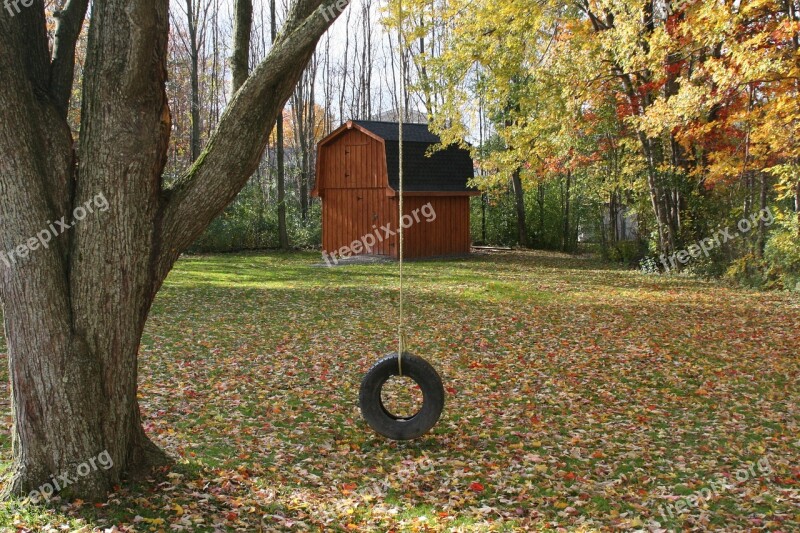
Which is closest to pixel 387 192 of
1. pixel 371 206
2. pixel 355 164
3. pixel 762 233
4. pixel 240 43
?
pixel 371 206

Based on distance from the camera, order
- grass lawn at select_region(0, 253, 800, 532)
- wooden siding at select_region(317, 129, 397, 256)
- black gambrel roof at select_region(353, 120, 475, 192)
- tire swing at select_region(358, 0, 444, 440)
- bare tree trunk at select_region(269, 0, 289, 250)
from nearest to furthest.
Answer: grass lawn at select_region(0, 253, 800, 532)
tire swing at select_region(358, 0, 444, 440)
black gambrel roof at select_region(353, 120, 475, 192)
wooden siding at select_region(317, 129, 397, 256)
bare tree trunk at select_region(269, 0, 289, 250)

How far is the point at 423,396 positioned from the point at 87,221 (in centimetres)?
305

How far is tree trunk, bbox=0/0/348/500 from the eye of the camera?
160 inches

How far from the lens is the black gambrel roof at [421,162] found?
76.5 ft

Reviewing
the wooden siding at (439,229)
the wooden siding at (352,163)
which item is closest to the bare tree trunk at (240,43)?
the wooden siding at (352,163)

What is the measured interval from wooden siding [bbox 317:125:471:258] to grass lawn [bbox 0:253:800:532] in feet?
34.2

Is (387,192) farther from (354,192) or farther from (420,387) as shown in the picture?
(420,387)

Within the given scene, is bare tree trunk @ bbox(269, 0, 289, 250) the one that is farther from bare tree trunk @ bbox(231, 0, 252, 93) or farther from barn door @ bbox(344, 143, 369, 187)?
bare tree trunk @ bbox(231, 0, 252, 93)

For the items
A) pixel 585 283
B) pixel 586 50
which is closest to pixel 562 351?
pixel 585 283

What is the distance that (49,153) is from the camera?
165 inches

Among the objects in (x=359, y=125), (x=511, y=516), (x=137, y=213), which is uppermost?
(x=359, y=125)

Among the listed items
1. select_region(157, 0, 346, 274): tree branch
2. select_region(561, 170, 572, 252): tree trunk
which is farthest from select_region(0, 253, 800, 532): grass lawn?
select_region(561, 170, 572, 252): tree trunk

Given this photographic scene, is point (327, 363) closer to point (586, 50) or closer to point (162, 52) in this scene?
point (162, 52)

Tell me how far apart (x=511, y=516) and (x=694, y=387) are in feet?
13.8
